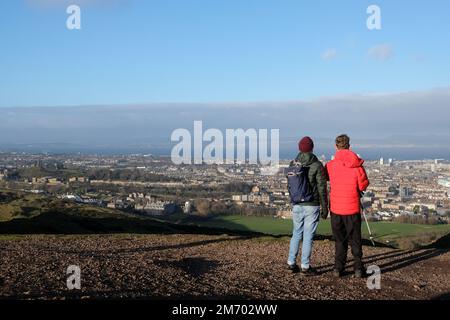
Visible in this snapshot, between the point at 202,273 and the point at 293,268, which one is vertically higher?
the point at 293,268

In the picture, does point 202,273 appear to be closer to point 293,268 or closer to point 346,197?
point 293,268

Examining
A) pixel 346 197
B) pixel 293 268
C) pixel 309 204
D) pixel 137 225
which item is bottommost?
pixel 137 225

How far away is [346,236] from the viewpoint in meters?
9.38

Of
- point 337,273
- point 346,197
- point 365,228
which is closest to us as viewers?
point 346,197

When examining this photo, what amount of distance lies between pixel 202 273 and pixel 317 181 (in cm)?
277

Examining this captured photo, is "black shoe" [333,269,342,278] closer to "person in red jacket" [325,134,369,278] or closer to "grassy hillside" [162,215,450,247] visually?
"person in red jacket" [325,134,369,278]

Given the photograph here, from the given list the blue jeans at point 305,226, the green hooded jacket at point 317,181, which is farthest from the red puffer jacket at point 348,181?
the blue jeans at point 305,226

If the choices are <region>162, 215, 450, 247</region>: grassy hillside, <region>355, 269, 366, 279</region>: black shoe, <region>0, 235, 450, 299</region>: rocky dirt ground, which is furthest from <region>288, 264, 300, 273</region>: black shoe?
<region>162, 215, 450, 247</region>: grassy hillside

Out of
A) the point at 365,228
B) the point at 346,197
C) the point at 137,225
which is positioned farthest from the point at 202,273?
the point at 365,228

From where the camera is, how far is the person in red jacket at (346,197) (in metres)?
9.15

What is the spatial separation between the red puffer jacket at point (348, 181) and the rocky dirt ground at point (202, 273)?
1.29 meters

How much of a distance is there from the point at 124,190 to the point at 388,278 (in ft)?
183

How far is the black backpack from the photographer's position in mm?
9172
